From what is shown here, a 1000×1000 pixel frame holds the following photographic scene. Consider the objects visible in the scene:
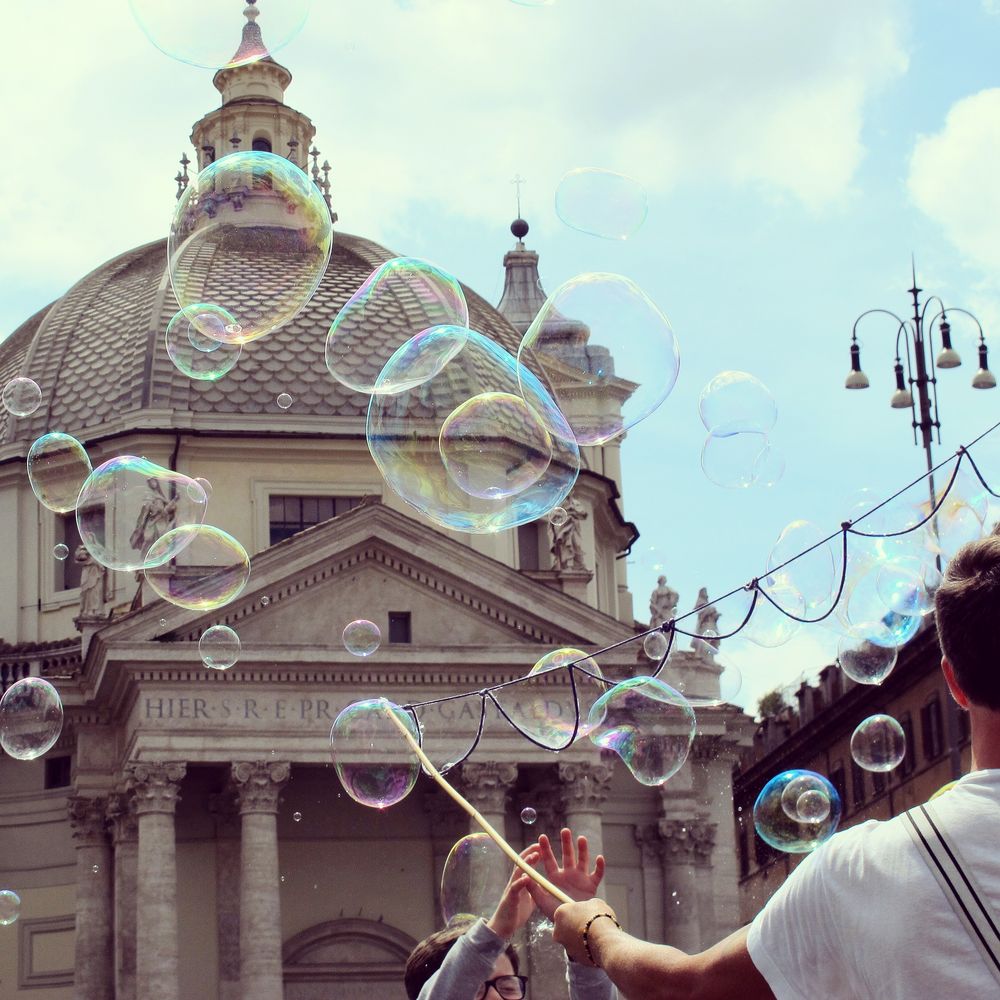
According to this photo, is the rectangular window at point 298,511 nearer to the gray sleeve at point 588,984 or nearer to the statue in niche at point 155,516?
the statue in niche at point 155,516

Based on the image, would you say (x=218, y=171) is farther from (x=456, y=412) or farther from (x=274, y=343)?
(x=274, y=343)

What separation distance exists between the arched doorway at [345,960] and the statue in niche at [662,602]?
919cm

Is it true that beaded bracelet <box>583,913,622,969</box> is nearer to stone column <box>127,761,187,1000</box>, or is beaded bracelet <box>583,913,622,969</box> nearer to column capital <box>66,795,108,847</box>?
stone column <box>127,761,187,1000</box>

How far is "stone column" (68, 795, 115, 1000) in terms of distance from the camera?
1654 inches

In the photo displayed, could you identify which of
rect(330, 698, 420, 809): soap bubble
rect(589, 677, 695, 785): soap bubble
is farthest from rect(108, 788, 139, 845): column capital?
rect(589, 677, 695, 785): soap bubble

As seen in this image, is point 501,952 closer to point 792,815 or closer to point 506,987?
point 506,987

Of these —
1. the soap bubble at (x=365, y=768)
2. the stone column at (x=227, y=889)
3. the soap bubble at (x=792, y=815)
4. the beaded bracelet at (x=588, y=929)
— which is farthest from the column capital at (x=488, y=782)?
the beaded bracelet at (x=588, y=929)

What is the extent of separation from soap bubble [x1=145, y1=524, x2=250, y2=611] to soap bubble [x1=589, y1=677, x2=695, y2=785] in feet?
18.5

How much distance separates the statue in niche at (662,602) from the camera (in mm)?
47603

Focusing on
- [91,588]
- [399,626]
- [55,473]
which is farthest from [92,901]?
[55,473]

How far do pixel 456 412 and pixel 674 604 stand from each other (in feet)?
101

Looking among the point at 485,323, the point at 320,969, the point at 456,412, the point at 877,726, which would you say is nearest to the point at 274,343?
the point at 485,323

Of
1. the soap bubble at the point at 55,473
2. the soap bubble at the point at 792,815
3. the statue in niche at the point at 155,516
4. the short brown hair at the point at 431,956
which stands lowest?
the short brown hair at the point at 431,956

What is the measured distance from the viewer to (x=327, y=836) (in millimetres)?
43625
